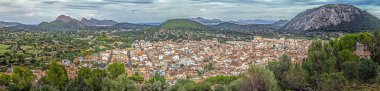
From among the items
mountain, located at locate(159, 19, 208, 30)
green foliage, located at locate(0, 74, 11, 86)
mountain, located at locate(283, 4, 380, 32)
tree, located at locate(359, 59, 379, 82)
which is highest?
green foliage, located at locate(0, 74, 11, 86)

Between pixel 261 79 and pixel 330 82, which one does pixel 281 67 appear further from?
pixel 261 79

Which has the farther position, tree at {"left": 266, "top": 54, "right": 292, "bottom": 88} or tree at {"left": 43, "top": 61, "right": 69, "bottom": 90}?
tree at {"left": 266, "top": 54, "right": 292, "bottom": 88}

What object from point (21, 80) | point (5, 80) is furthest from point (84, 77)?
point (5, 80)

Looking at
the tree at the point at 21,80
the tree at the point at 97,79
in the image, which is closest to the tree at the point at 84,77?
the tree at the point at 97,79

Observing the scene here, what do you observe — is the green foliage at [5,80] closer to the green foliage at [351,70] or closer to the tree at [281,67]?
the tree at [281,67]

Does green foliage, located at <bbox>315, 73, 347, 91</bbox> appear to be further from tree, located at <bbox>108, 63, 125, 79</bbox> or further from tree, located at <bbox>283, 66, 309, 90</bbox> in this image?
tree, located at <bbox>108, 63, 125, 79</bbox>

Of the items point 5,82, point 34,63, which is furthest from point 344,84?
point 34,63

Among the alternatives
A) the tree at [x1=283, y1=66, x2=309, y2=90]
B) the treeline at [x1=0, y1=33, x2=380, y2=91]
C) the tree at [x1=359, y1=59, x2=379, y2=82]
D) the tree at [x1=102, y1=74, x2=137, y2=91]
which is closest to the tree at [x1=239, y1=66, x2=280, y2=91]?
the treeline at [x1=0, y1=33, x2=380, y2=91]

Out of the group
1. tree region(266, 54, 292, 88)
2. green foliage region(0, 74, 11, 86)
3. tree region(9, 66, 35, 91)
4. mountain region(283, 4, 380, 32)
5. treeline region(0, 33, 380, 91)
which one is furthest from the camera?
mountain region(283, 4, 380, 32)
